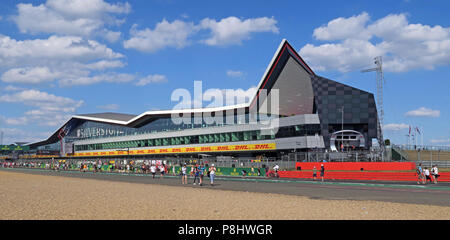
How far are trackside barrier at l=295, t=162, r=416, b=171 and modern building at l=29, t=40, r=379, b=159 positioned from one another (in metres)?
12.0

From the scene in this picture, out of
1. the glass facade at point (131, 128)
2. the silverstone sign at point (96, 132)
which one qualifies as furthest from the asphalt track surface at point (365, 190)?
the silverstone sign at point (96, 132)

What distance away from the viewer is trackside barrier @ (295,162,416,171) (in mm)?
40147

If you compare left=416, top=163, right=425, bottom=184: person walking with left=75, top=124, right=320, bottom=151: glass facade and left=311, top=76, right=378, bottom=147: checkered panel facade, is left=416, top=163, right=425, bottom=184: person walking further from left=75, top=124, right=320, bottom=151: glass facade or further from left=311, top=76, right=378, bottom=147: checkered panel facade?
left=75, top=124, right=320, bottom=151: glass facade

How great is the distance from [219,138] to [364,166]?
34451mm

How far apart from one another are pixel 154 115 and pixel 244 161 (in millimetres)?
42972

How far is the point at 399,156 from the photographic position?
164ft

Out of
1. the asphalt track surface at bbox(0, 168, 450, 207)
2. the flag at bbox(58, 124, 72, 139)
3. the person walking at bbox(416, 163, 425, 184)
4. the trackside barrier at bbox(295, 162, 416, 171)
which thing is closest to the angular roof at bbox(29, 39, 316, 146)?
the trackside barrier at bbox(295, 162, 416, 171)

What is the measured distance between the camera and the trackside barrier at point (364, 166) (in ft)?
132

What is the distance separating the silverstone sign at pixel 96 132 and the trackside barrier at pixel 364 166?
→ 65.3 meters

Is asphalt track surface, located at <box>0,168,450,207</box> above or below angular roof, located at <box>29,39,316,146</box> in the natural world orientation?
below

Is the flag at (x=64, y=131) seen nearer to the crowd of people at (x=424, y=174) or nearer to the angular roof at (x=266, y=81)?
the angular roof at (x=266, y=81)

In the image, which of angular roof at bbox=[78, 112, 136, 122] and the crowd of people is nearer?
the crowd of people

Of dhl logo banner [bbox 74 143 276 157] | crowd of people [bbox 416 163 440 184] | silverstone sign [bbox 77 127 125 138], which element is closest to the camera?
crowd of people [bbox 416 163 440 184]
